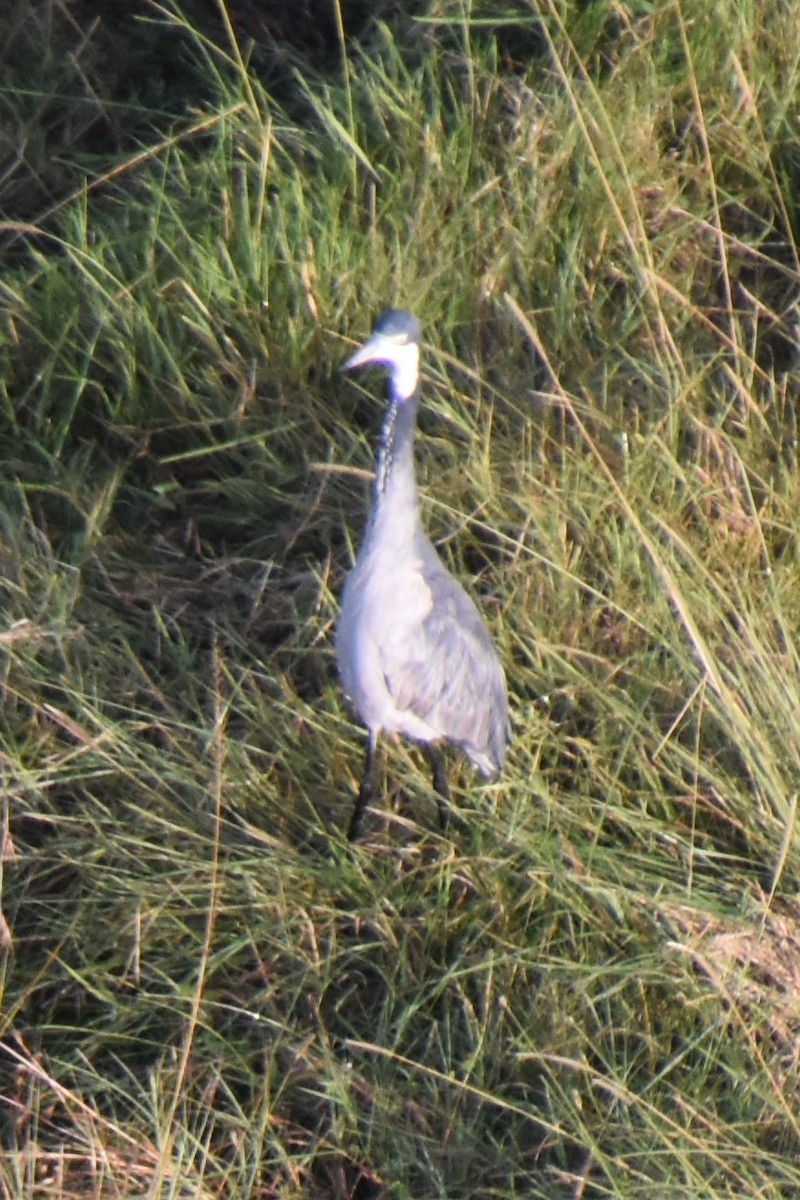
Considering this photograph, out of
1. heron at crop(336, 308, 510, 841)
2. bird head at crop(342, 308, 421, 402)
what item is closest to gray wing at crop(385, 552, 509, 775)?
heron at crop(336, 308, 510, 841)

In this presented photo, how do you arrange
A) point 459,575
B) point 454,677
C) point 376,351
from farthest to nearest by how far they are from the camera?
point 459,575 → point 454,677 → point 376,351

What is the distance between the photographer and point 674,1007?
2.06 m

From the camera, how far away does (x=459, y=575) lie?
8.40 feet

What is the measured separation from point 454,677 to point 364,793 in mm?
190

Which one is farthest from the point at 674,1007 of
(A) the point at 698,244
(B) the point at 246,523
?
(A) the point at 698,244

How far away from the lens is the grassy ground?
2.06 metres

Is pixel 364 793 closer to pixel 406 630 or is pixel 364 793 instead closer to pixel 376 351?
pixel 406 630

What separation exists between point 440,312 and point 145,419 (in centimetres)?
49

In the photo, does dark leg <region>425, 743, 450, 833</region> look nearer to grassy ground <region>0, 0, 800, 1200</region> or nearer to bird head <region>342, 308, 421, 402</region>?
grassy ground <region>0, 0, 800, 1200</region>

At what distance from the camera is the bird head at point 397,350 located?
2.16m

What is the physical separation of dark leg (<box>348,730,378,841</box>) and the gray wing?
8 centimetres

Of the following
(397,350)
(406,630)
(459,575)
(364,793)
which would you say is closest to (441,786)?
(364,793)

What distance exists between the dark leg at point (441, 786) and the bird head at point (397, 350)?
486 millimetres

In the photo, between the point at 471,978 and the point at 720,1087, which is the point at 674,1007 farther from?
the point at 471,978
